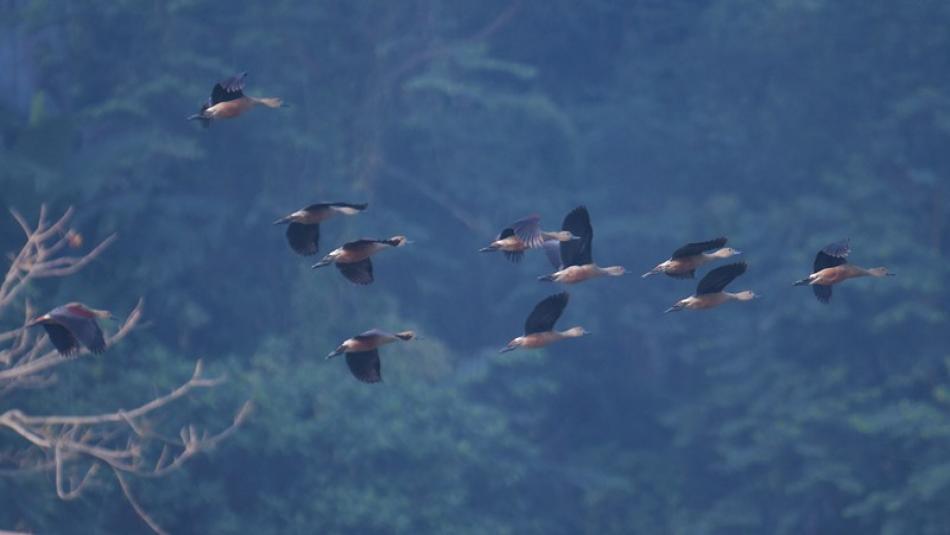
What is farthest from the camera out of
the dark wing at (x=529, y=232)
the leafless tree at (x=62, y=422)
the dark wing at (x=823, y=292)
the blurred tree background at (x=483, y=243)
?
the blurred tree background at (x=483, y=243)

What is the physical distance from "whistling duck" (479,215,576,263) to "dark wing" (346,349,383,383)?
377 mm

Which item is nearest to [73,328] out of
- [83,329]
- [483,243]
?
[83,329]

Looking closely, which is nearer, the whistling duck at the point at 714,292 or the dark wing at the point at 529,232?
the whistling duck at the point at 714,292

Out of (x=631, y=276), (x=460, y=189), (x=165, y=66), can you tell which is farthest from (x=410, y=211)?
(x=165, y=66)

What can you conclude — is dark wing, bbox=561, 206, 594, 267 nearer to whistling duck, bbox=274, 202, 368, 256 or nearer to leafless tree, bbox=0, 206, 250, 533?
whistling duck, bbox=274, 202, 368, 256

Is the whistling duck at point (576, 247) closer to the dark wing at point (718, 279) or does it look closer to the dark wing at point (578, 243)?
the dark wing at point (578, 243)

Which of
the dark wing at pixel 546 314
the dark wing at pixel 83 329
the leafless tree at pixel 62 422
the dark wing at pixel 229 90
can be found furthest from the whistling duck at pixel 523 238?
the leafless tree at pixel 62 422

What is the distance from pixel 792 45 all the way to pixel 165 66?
22.9 ft

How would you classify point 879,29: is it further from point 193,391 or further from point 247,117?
point 193,391

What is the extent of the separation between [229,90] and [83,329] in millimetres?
661

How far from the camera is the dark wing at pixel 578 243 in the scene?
323 centimetres

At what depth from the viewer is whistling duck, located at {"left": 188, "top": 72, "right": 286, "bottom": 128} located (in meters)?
3.00

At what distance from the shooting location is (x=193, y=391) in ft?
34.4

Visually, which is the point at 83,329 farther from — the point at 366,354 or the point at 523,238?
the point at 523,238
